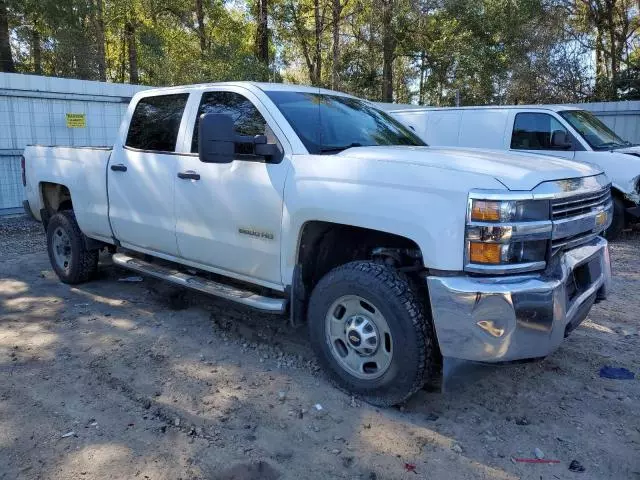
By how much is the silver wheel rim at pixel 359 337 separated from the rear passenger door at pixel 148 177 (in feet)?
5.79

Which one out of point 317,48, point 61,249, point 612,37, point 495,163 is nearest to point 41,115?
point 61,249

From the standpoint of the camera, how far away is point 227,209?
4.14 metres

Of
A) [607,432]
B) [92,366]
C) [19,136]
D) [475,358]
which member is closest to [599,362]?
[607,432]

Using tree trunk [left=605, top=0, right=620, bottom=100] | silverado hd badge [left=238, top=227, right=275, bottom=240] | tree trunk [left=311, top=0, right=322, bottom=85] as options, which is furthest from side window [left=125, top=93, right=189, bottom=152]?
tree trunk [left=311, top=0, right=322, bottom=85]

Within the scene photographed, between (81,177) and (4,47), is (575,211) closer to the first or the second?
(81,177)

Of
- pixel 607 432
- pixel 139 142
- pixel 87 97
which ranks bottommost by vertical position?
pixel 607 432

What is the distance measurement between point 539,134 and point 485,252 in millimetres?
6656

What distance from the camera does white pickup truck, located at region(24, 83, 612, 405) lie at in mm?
2967

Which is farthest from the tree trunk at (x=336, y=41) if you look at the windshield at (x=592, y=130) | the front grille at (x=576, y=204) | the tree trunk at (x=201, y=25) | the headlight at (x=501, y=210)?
the headlight at (x=501, y=210)

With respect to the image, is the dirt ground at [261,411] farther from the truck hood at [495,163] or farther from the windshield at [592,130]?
the windshield at [592,130]

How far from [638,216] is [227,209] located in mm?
6652

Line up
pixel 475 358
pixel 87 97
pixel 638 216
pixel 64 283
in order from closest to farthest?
pixel 475 358, pixel 64 283, pixel 638 216, pixel 87 97

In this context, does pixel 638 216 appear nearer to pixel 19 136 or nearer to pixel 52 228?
pixel 52 228

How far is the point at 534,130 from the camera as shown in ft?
29.2
